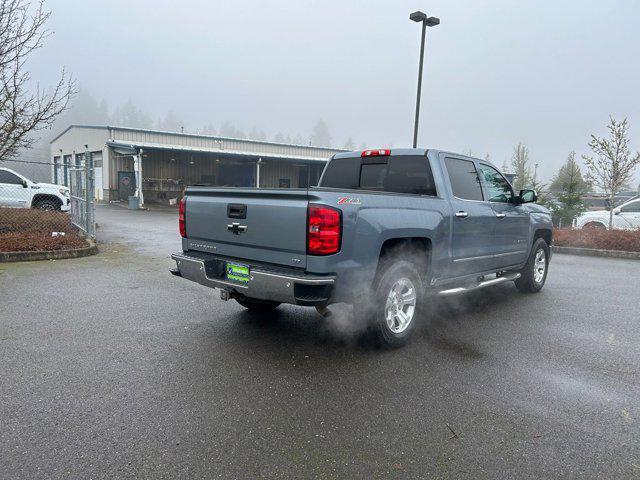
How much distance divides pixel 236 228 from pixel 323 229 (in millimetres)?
999

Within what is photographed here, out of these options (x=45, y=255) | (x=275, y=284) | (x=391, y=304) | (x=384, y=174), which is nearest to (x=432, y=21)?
(x=384, y=174)

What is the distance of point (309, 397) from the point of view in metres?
3.29

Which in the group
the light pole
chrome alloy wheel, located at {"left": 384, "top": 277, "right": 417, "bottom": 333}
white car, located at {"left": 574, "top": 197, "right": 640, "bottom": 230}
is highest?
the light pole

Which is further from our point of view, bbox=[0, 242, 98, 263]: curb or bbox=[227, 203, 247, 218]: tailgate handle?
bbox=[0, 242, 98, 263]: curb

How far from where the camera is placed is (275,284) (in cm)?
374

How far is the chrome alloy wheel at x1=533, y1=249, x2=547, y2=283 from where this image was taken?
702 centimetres

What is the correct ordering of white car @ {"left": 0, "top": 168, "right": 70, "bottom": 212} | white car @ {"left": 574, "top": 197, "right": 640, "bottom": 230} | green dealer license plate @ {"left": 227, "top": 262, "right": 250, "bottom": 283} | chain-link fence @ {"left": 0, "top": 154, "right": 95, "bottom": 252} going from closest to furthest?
1. green dealer license plate @ {"left": 227, "top": 262, "right": 250, "bottom": 283}
2. chain-link fence @ {"left": 0, "top": 154, "right": 95, "bottom": 252}
3. white car @ {"left": 0, "top": 168, "right": 70, "bottom": 212}
4. white car @ {"left": 574, "top": 197, "right": 640, "bottom": 230}

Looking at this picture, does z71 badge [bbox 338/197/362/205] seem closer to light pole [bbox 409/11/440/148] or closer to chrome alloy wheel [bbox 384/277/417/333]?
chrome alloy wheel [bbox 384/277/417/333]

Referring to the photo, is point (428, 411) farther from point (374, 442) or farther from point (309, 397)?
point (309, 397)

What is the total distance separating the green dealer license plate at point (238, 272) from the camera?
4.03 meters

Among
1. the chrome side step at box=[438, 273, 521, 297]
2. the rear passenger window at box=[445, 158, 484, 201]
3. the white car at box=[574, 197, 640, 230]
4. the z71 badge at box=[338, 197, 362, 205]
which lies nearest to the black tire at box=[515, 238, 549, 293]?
the chrome side step at box=[438, 273, 521, 297]

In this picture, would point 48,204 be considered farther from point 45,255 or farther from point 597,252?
point 597,252

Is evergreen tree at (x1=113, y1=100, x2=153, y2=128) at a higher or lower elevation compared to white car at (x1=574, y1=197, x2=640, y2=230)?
higher

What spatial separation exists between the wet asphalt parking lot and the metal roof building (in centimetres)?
2094
